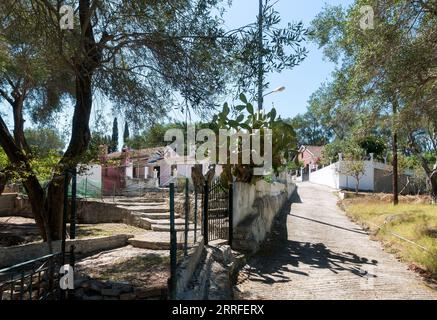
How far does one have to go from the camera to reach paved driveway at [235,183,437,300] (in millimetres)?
7855

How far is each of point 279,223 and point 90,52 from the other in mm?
10457

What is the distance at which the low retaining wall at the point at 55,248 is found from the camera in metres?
8.20

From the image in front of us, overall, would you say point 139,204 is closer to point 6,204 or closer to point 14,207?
point 14,207

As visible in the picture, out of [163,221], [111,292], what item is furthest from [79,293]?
[163,221]

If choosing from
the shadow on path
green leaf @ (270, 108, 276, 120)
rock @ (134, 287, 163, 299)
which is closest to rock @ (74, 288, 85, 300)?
rock @ (134, 287, 163, 299)

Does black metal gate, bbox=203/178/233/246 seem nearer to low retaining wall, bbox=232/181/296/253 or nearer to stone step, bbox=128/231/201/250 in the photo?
low retaining wall, bbox=232/181/296/253

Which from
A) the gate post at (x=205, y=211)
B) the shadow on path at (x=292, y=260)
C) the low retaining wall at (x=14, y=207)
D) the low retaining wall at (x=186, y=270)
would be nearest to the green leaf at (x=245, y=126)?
the shadow on path at (x=292, y=260)

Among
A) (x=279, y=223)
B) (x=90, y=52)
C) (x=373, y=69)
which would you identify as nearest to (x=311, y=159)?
(x=279, y=223)

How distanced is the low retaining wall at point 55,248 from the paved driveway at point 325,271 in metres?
2.99

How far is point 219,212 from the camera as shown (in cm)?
1045

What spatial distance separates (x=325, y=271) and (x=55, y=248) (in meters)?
5.52

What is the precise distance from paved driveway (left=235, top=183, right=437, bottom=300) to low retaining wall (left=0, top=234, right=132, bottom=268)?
299 cm

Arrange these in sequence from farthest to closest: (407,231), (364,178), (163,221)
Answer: (364,178), (407,231), (163,221)

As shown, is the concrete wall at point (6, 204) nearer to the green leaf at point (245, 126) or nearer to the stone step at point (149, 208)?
the stone step at point (149, 208)
